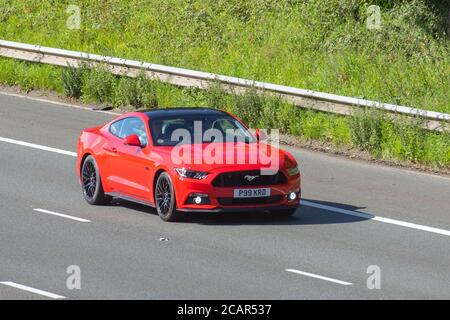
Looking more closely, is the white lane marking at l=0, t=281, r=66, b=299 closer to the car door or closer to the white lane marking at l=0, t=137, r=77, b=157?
the car door

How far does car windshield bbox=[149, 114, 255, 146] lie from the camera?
1978 cm

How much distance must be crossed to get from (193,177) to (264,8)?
49.4 ft

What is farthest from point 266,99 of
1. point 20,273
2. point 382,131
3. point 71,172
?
point 20,273

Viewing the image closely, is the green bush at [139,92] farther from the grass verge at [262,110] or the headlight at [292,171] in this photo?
the headlight at [292,171]

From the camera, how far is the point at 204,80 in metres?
27.9

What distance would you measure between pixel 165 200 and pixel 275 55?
38.1 ft

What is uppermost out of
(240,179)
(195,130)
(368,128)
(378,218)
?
(368,128)

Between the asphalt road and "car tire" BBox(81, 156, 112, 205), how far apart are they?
17 cm

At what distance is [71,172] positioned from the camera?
76.0ft

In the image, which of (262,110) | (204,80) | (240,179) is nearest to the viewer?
(240,179)

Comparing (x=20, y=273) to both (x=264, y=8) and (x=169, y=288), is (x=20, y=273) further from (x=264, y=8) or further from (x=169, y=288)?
(x=264, y=8)

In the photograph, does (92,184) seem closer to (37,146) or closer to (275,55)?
(37,146)

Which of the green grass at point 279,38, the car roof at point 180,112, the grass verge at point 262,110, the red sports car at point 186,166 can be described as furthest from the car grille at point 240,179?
the green grass at point 279,38

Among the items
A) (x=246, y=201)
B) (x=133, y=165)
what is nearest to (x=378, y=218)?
(x=246, y=201)
